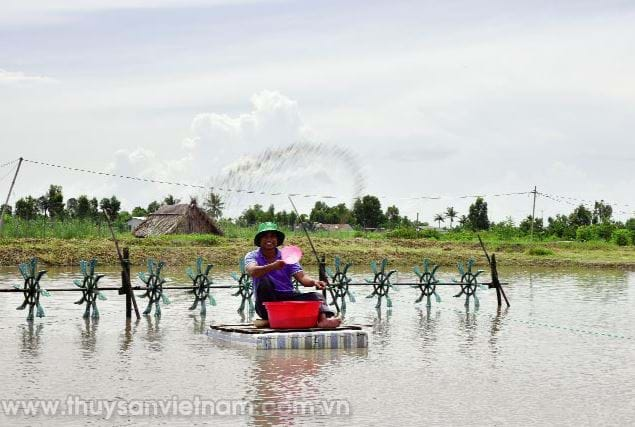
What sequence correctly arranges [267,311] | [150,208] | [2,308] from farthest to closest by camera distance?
[150,208], [2,308], [267,311]

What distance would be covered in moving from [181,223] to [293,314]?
137ft

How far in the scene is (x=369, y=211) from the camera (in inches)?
3666

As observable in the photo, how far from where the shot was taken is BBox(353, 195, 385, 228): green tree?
3634 inches

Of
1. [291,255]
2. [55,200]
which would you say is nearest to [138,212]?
[55,200]

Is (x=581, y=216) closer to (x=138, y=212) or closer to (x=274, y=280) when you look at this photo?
(x=138, y=212)

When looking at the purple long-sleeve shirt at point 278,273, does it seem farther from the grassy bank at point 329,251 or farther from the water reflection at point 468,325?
the grassy bank at point 329,251

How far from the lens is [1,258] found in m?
38.9

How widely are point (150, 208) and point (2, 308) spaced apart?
2984 inches

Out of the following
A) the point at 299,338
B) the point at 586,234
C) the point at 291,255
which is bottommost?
the point at 299,338

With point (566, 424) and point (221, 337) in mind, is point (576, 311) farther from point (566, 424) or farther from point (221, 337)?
point (566, 424)

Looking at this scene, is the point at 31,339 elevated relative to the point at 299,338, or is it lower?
lower

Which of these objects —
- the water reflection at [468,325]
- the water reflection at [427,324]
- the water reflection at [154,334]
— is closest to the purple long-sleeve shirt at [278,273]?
the water reflection at [154,334]

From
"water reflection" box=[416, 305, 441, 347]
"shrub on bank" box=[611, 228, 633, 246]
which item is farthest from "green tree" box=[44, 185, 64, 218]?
"water reflection" box=[416, 305, 441, 347]

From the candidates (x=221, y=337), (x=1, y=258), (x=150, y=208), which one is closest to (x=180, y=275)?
(x=1, y=258)
